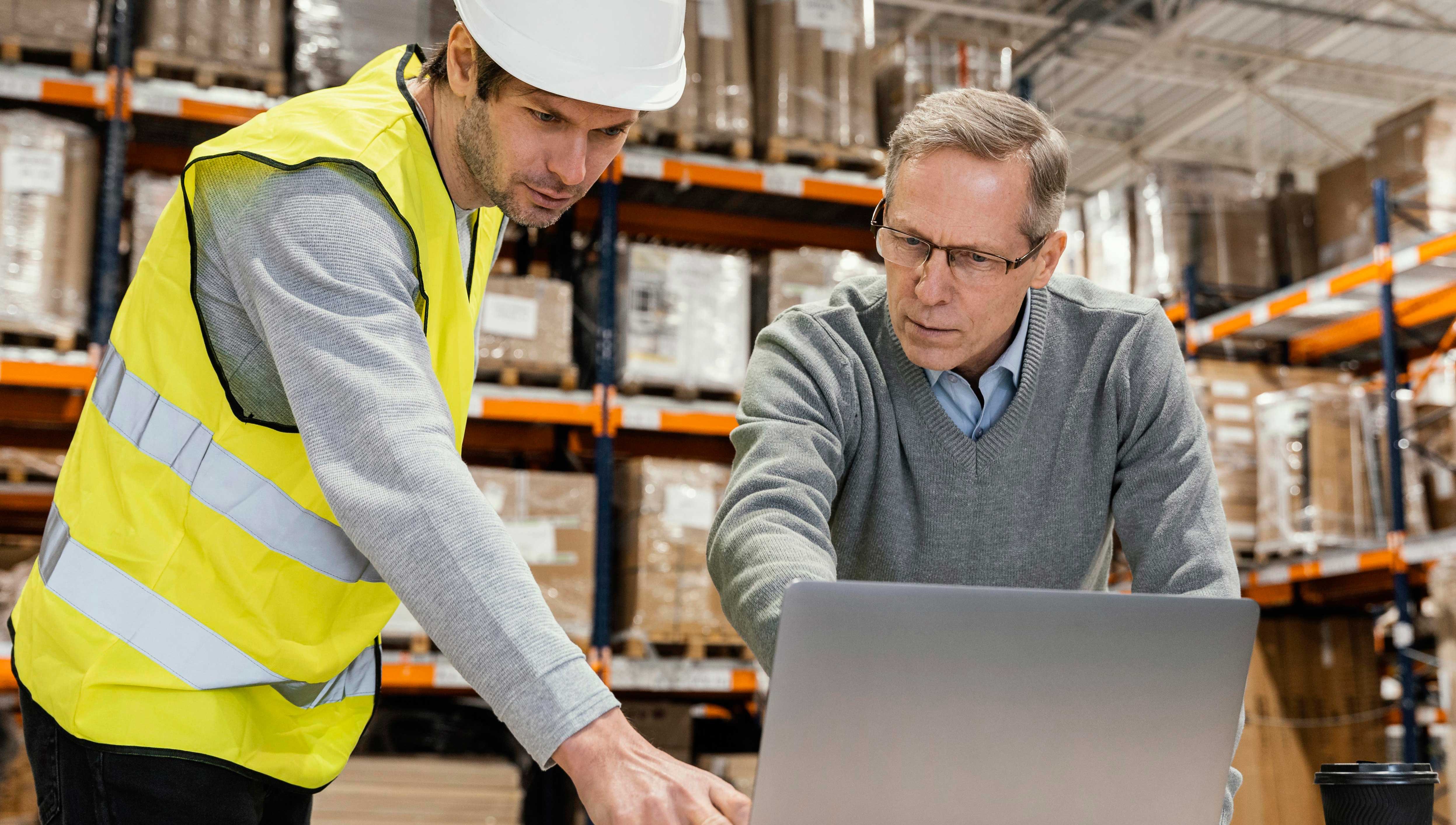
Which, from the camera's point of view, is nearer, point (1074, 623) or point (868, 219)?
point (1074, 623)

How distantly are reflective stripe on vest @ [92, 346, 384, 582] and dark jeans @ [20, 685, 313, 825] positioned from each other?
0.91 feet

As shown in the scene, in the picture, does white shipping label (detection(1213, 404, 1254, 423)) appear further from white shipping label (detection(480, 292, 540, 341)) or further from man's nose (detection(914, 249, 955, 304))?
man's nose (detection(914, 249, 955, 304))

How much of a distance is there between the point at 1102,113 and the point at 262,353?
13.1 m

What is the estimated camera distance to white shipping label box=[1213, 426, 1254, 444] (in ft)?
21.2

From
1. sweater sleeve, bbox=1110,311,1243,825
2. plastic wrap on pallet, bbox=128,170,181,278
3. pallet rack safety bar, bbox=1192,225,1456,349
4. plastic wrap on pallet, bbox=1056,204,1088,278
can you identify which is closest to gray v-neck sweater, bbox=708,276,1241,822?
sweater sleeve, bbox=1110,311,1243,825

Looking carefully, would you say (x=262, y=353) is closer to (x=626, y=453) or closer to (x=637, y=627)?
(x=637, y=627)

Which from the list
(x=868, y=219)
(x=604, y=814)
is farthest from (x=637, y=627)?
(x=604, y=814)

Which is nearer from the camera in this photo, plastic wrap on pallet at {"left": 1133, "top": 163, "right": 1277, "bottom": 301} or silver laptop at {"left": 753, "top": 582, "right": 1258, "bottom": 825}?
silver laptop at {"left": 753, "top": 582, "right": 1258, "bottom": 825}

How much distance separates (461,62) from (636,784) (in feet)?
3.29

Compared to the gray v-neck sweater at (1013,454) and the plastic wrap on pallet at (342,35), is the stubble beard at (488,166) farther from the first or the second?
the plastic wrap on pallet at (342,35)

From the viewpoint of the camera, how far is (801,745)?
1023 mm

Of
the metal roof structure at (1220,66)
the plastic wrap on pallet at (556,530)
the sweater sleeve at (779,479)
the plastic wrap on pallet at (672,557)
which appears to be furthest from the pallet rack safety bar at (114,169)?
the metal roof structure at (1220,66)

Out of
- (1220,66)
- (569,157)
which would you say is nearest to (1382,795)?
(569,157)

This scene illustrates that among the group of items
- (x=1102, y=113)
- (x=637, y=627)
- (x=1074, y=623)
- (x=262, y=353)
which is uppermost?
(x=1102, y=113)
